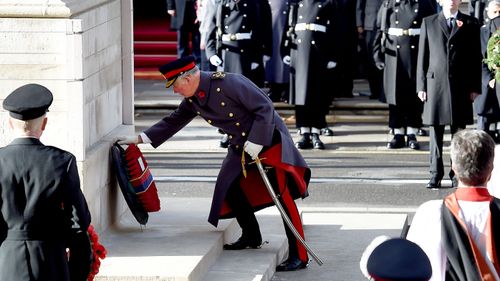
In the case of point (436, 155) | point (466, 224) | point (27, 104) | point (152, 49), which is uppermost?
point (27, 104)

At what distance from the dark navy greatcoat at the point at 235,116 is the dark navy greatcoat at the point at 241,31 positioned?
234 inches

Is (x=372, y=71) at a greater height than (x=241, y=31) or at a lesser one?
lesser

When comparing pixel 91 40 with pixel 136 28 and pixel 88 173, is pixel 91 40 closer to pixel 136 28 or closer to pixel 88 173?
pixel 88 173

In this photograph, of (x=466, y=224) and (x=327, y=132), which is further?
(x=327, y=132)

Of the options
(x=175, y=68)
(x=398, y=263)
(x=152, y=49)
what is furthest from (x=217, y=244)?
(x=152, y=49)

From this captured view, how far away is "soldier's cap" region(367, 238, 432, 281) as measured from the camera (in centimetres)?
434

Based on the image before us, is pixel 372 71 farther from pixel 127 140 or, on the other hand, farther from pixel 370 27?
pixel 127 140

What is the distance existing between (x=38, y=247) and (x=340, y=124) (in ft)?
34.9

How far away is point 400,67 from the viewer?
15102 millimetres

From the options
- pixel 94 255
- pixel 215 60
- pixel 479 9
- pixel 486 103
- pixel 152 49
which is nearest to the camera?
pixel 94 255

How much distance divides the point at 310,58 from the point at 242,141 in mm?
6169

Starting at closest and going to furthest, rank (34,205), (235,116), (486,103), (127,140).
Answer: (34,205) → (235,116) → (127,140) → (486,103)

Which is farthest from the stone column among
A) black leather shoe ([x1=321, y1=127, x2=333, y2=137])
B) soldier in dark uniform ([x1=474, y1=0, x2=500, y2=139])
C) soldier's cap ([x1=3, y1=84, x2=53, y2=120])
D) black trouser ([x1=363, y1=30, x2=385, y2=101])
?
black trouser ([x1=363, y1=30, x2=385, y2=101])

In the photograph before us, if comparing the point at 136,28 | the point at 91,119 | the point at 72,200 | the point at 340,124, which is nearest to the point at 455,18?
the point at 340,124
